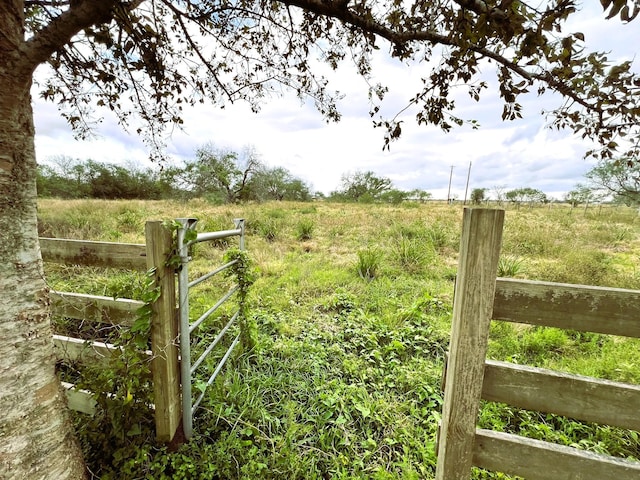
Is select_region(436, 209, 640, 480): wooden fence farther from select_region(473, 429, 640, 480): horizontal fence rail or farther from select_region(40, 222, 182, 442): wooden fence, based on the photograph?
select_region(40, 222, 182, 442): wooden fence

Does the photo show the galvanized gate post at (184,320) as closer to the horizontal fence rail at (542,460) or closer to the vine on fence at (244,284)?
the vine on fence at (244,284)

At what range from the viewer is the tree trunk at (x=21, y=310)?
3.38ft

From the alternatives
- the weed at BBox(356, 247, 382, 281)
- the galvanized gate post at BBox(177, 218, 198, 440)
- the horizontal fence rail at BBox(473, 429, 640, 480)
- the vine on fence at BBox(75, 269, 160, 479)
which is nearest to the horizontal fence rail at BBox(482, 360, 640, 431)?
the horizontal fence rail at BBox(473, 429, 640, 480)

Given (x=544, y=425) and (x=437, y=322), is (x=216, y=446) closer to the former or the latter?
(x=544, y=425)

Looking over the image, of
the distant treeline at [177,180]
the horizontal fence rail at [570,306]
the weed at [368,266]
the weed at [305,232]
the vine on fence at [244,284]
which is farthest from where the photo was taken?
the distant treeline at [177,180]

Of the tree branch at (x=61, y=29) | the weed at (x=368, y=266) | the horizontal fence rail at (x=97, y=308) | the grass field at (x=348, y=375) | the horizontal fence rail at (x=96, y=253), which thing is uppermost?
the tree branch at (x=61, y=29)

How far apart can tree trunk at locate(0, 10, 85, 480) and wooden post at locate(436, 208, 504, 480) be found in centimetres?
175

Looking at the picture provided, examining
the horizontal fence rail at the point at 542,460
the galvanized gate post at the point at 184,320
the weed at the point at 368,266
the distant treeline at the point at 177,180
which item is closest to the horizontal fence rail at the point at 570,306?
the horizontal fence rail at the point at 542,460

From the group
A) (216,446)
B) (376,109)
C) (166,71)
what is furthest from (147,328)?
(166,71)

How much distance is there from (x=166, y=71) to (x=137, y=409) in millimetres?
2824

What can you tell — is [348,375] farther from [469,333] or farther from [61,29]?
[61,29]

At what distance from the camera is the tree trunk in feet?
3.38

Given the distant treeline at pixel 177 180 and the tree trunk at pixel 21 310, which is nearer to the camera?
the tree trunk at pixel 21 310

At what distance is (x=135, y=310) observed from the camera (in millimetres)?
1907
